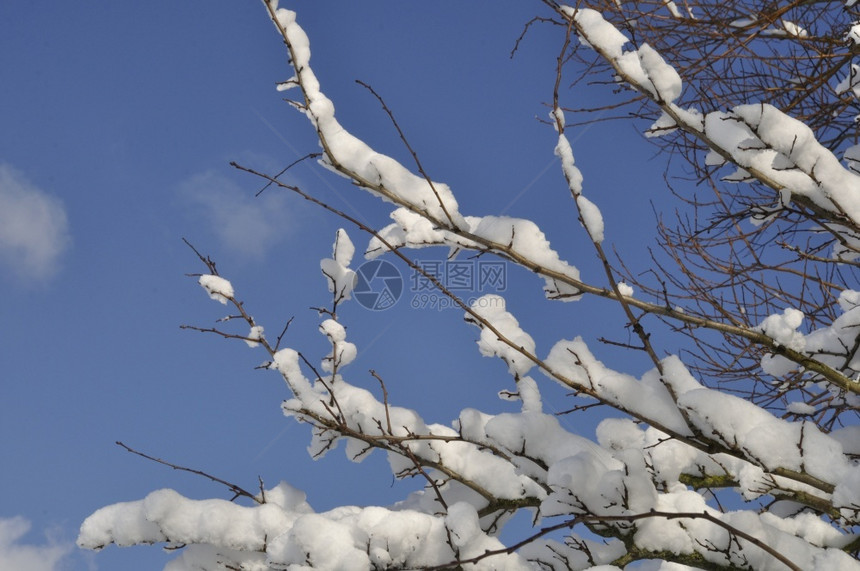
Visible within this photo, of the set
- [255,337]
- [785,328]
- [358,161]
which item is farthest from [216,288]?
[785,328]

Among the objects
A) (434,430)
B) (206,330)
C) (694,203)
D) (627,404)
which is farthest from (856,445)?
(206,330)

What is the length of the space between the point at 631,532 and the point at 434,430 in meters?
1.11

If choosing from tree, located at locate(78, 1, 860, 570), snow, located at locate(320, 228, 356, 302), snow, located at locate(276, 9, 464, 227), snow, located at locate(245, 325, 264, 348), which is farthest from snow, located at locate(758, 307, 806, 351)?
snow, located at locate(245, 325, 264, 348)

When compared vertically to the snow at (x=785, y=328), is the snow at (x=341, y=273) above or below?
above

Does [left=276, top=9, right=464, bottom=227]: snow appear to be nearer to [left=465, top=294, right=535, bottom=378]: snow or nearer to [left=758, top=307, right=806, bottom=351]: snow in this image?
[left=465, top=294, right=535, bottom=378]: snow

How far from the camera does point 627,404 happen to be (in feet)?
6.64

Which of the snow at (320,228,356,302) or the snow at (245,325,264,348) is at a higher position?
the snow at (320,228,356,302)

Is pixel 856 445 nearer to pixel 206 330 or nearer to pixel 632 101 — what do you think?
pixel 632 101

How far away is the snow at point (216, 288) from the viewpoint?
308 centimetres

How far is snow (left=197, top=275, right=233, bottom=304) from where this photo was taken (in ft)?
10.1

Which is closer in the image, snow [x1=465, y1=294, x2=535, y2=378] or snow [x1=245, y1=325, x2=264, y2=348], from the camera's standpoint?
snow [x1=465, y1=294, x2=535, y2=378]

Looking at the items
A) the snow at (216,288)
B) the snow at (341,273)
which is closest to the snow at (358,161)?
the snow at (341,273)

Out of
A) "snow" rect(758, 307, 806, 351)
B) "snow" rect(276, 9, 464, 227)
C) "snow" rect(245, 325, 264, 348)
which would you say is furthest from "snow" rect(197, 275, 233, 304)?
"snow" rect(758, 307, 806, 351)

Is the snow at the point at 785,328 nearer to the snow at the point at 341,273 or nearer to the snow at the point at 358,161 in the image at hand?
the snow at the point at 358,161
